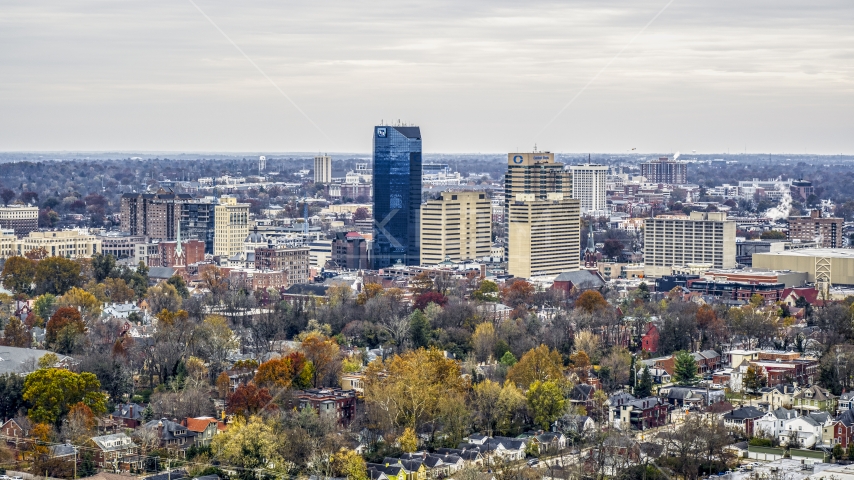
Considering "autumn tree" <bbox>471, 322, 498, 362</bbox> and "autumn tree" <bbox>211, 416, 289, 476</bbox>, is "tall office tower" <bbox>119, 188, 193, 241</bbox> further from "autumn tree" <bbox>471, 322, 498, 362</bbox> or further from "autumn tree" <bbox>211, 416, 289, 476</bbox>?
"autumn tree" <bbox>211, 416, 289, 476</bbox>

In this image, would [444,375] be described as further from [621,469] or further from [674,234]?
[674,234]

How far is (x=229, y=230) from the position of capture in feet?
246

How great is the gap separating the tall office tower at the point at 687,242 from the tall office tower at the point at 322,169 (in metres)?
79.8

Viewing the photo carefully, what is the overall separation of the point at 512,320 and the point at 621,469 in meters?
17.1

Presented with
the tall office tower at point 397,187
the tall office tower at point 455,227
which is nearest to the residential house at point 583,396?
the tall office tower at point 455,227

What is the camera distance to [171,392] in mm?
33438

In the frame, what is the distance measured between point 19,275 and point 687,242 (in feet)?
95.5

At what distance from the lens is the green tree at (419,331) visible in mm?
40562

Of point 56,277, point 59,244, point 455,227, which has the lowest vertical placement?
point 56,277

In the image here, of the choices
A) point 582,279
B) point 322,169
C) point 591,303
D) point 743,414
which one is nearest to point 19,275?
point 591,303

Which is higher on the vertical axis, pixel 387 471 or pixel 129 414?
pixel 129 414

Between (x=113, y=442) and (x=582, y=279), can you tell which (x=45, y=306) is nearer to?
(x=113, y=442)

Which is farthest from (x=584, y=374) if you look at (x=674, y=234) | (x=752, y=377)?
(x=674, y=234)

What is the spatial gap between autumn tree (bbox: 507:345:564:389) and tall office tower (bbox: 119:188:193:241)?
1793 inches
